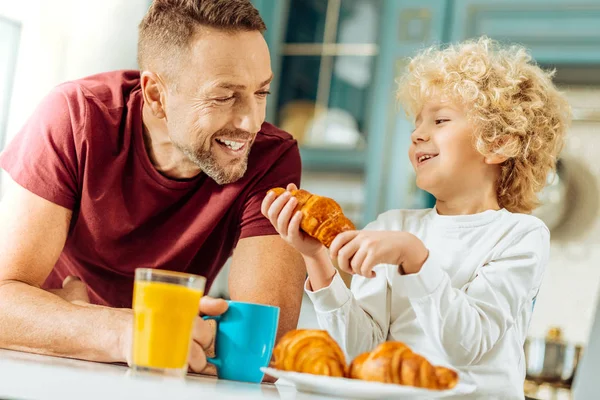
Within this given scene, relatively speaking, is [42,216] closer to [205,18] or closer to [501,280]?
[205,18]

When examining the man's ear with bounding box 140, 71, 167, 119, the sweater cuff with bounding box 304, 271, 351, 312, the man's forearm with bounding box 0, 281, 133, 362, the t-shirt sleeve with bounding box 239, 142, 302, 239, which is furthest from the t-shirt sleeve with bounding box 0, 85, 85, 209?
the sweater cuff with bounding box 304, 271, 351, 312

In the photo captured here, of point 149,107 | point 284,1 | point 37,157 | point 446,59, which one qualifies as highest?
point 284,1

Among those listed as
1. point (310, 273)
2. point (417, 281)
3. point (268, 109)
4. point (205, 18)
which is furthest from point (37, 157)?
point (268, 109)

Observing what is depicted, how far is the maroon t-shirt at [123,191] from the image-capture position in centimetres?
159

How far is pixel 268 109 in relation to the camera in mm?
3793

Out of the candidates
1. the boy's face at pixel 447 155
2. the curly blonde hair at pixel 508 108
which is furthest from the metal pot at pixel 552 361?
the boy's face at pixel 447 155

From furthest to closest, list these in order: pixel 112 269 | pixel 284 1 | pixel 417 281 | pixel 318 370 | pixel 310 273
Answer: pixel 284 1, pixel 112 269, pixel 310 273, pixel 417 281, pixel 318 370

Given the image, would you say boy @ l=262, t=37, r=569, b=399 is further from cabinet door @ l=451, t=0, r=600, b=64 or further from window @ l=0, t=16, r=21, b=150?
window @ l=0, t=16, r=21, b=150

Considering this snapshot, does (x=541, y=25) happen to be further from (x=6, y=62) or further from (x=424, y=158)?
(x=6, y=62)

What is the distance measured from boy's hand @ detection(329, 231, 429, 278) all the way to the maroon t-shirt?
0.58 meters

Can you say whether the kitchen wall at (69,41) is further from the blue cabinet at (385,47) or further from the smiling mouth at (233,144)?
the smiling mouth at (233,144)

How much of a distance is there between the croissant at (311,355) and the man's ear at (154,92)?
36.8 inches

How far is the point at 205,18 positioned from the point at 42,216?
0.53 m

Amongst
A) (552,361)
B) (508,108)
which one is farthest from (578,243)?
(508,108)
